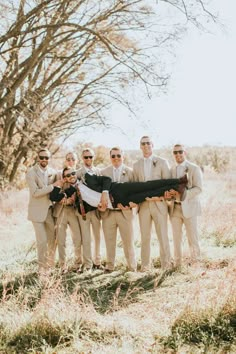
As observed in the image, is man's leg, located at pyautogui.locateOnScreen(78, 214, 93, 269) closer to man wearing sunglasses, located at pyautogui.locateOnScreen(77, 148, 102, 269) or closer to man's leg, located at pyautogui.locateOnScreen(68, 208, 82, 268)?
man wearing sunglasses, located at pyautogui.locateOnScreen(77, 148, 102, 269)

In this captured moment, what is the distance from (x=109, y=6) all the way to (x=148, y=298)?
25.6 ft

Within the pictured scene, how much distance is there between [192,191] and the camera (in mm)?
8250

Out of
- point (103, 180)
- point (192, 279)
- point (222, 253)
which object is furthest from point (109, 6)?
point (192, 279)

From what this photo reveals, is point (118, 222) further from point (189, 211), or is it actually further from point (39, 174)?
point (39, 174)

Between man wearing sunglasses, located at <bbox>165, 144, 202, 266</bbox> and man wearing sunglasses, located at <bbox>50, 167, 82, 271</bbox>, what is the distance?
5.47 ft

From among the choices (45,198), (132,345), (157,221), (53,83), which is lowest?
(132,345)

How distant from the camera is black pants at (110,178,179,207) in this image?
8.08 m

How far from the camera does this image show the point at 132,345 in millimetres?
4887

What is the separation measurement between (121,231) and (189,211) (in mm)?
1201

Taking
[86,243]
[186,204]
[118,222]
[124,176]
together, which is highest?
[124,176]

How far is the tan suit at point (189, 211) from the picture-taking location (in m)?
8.28

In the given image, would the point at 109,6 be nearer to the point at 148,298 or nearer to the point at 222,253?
the point at 222,253

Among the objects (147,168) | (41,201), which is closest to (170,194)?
(147,168)

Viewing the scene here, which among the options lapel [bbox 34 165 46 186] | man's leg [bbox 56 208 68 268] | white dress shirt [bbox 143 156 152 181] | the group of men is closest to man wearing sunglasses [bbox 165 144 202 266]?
the group of men
